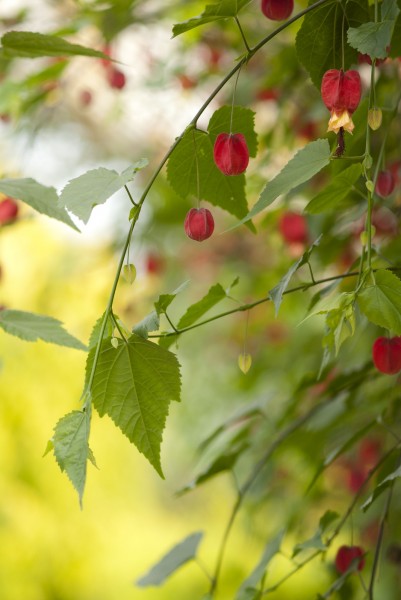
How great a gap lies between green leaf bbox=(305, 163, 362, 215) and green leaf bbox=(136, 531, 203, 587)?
1.37ft

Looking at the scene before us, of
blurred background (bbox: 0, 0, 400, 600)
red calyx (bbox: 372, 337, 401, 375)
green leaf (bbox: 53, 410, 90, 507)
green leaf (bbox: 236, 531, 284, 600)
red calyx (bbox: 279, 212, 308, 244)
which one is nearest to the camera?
green leaf (bbox: 53, 410, 90, 507)

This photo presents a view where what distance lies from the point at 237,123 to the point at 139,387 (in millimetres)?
189

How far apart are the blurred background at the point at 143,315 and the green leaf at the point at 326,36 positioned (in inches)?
18.1

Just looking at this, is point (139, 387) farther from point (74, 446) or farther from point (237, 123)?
point (237, 123)

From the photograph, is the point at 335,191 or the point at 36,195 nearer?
the point at 335,191

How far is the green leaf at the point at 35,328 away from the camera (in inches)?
24.7

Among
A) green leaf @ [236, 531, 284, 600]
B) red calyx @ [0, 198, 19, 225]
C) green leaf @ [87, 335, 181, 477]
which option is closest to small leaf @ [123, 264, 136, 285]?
green leaf @ [87, 335, 181, 477]

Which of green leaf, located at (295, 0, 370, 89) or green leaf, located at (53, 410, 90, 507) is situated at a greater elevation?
green leaf, located at (295, 0, 370, 89)

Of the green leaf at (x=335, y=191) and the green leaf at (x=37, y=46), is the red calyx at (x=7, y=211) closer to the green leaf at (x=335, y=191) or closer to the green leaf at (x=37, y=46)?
the green leaf at (x=37, y=46)

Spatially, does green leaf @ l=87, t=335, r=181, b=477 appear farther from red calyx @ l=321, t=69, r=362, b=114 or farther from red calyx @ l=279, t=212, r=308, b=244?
red calyx @ l=279, t=212, r=308, b=244

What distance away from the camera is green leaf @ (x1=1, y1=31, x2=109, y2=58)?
62 cm

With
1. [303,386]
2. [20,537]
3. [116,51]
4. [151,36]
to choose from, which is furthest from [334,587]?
[20,537]

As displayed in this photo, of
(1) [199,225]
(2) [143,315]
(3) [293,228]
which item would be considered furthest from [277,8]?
(2) [143,315]

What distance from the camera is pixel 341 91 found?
0.48m
